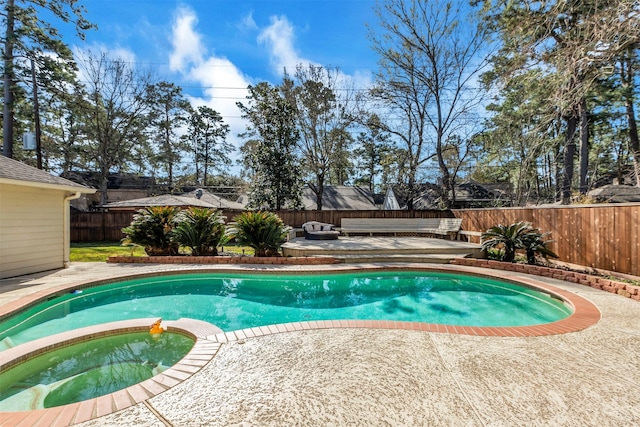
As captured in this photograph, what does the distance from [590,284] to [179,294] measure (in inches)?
315

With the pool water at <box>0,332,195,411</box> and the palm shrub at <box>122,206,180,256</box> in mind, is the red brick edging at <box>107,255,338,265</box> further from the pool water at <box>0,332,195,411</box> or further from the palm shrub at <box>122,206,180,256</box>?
the pool water at <box>0,332,195,411</box>

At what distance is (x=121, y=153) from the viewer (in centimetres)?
2102

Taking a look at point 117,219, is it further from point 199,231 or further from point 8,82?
point 199,231

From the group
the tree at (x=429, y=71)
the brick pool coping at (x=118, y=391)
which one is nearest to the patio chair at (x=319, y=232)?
the tree at (x=429, y=71)

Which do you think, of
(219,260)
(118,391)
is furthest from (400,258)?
(118,391)

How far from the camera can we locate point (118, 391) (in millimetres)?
2277

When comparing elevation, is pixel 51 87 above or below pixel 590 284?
above

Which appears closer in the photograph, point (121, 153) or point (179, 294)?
point (179, 294)

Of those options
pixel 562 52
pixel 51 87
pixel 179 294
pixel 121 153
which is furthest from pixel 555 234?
pixel 121 153

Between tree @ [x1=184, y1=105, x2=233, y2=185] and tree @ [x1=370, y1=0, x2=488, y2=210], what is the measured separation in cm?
2195

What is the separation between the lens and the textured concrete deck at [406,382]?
75.6 inches

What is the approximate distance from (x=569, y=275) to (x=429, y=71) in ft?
38.6

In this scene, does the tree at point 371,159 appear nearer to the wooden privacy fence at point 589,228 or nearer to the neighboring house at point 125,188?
the wooden privacy fence at point 589,228

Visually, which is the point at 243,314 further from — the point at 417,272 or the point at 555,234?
→ the point at 555,234
